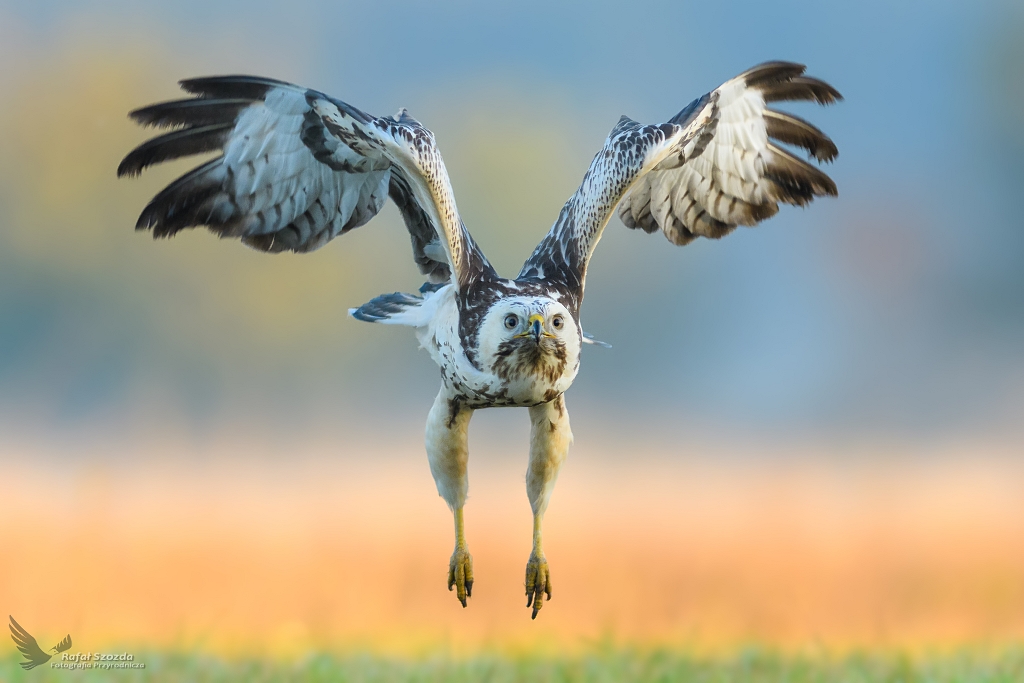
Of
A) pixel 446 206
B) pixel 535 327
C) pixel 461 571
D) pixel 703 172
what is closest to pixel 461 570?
pixel 461 571

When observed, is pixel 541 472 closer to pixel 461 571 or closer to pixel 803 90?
pixel 461 571

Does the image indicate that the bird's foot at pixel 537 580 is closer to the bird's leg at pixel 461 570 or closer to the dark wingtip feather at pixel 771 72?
the bird's leg at pixel 461 570

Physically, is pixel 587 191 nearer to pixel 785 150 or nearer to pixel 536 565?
pixel 785 150

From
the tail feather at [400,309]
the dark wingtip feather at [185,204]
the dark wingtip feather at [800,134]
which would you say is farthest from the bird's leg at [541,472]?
the dark wingtip feather at [800,134]

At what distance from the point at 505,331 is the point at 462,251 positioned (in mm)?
717

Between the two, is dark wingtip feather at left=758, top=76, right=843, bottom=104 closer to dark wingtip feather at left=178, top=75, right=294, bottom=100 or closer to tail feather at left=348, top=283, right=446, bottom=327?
tail feather at left=348, top=283, right=446, bottom=327

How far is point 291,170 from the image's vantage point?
17.0 feet

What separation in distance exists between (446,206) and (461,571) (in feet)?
6.33

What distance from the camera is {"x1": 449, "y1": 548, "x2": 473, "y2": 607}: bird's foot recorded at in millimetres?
5016

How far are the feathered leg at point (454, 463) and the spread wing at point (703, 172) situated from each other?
0.86 meters

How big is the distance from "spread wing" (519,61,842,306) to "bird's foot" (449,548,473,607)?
1.48 metres

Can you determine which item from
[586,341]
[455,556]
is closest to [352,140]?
[586,341]

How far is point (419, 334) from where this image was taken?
5062mm

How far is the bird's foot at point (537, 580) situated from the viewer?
16.4 feet
